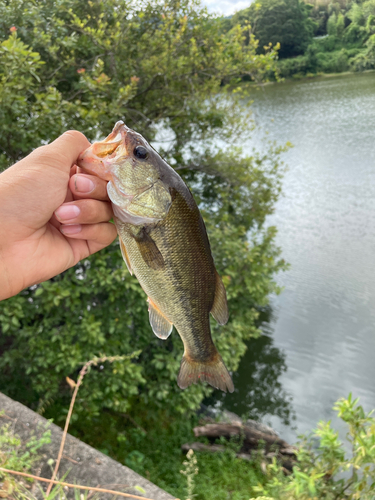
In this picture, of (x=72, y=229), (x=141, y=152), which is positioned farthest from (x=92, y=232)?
(x=141, y=152)

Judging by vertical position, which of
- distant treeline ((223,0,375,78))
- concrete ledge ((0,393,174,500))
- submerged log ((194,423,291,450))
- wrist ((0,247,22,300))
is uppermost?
distant treeline ((223,0,375,78))

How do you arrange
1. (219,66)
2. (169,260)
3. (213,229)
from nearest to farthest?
1. (169,260)
2. (213,229)
3. (219,66)

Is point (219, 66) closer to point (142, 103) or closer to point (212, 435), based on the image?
point (142, 103)

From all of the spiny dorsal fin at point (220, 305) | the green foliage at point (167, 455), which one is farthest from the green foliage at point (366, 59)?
the spiny dorsal fin at point (220, 305)

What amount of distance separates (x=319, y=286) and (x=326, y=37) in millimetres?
25459

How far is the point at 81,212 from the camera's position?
4.84ft

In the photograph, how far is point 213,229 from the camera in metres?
5.24

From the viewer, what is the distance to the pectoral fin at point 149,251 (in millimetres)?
1379

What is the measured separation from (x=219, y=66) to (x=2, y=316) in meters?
5.04

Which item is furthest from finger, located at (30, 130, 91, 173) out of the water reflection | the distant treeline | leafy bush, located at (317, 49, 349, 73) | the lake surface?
leafy bush, located at (317, 49, 349, 73)

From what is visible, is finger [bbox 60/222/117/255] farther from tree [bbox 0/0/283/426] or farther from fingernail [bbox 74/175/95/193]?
tree [bbox 0/0/283/426]

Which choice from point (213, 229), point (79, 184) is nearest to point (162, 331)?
point (79, 184)

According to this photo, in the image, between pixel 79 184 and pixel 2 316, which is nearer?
pixel 79 184

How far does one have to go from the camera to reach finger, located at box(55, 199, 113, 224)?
4.80 feet
